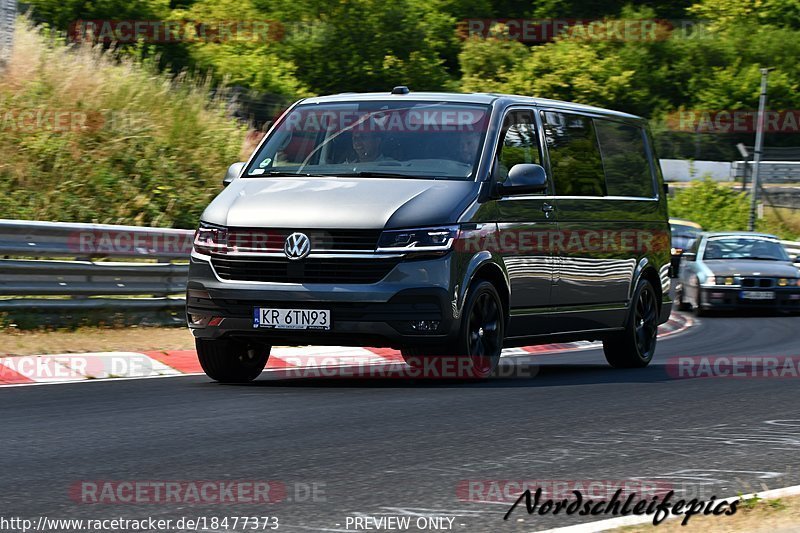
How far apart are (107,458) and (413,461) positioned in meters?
1.45

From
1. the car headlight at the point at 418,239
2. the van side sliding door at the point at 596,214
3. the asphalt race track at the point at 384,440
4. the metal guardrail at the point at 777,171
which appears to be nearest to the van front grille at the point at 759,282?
the van side sliding door at the point at 596,214

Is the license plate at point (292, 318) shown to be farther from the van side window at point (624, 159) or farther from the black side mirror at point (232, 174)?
the van side window at point (624, 159)

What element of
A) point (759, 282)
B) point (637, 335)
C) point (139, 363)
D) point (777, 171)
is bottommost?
point (777, 171)

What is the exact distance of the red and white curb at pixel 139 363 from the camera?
11.1m

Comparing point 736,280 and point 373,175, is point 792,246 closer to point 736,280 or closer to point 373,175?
point 736,280

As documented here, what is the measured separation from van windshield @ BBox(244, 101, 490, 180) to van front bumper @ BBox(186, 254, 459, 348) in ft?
3.22

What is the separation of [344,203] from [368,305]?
0.72 m

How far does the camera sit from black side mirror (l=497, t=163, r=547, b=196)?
415 inches

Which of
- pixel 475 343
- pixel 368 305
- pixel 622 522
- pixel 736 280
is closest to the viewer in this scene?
pixel 622 522

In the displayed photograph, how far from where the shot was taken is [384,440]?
25.1 feet

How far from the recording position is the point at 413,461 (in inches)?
275

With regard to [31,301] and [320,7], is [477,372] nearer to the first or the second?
[31,301]

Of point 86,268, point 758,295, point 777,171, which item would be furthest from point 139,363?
point 777,171

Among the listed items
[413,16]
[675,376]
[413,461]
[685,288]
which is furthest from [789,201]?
[413,461]
